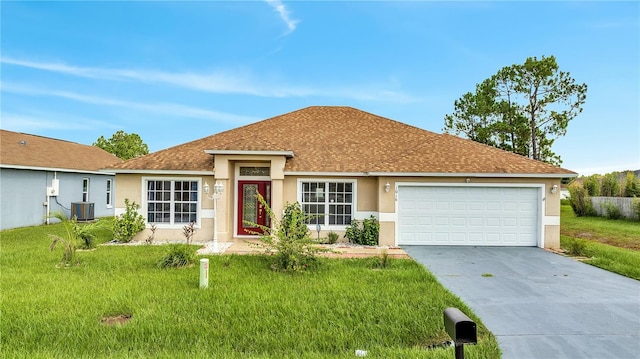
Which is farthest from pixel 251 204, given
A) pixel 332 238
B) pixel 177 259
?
pixel 177 259

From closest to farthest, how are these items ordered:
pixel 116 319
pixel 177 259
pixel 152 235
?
pixel 116 319
pixel 177 259
pixel 152 235

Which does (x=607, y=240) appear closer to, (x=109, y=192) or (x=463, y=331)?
(x=463, y=331)

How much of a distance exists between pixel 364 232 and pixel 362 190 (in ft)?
5.45

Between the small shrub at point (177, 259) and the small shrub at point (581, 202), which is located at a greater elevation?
the small shrub at point (581, 202)

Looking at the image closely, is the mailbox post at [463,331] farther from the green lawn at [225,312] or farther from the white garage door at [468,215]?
the white garage door at [468,215]

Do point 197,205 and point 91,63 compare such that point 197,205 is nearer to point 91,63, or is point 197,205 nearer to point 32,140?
point 91,63

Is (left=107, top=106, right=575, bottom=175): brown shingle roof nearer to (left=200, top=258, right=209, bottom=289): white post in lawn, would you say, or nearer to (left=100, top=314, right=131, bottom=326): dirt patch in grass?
(left=200, top=258, right=209, bottom=289): white post in lawn

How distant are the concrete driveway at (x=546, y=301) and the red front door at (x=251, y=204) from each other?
609 centimetres

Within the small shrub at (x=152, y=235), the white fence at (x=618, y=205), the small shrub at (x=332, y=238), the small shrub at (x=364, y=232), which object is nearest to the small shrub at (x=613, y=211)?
the white fence at (x=618, y=205)

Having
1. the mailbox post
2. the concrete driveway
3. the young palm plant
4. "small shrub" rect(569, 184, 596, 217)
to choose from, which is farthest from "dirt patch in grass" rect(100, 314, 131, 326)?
"small shrub" rect(569, 184, 596, 217)

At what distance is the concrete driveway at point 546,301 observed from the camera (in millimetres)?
4547

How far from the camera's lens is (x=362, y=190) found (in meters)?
12.7

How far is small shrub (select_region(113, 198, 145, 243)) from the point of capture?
1214 centimetres

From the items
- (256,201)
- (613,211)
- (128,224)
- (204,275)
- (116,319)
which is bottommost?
(116,319)
